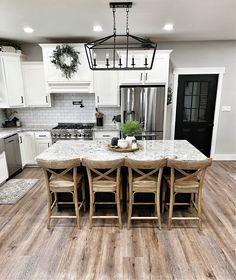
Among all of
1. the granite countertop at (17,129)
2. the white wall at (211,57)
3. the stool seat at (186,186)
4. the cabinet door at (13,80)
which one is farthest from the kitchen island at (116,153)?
the white wall at (211,57)

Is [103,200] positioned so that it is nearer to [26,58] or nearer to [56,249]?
[56,249]

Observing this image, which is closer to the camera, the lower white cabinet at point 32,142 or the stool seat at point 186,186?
the stool seat at point 186,186

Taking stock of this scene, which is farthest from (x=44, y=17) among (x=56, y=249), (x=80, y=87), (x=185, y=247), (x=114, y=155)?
(x=185, y=247)

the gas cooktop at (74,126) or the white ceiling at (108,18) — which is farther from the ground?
the white ceiling at (108,18)

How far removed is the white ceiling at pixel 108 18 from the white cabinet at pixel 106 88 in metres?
0.78

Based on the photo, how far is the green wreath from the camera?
4.16 metres

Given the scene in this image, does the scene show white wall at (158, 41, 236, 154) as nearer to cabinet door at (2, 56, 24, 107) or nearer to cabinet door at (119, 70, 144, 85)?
cabinet door at (119, 70, 144, 85)

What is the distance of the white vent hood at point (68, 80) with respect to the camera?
13.9ft

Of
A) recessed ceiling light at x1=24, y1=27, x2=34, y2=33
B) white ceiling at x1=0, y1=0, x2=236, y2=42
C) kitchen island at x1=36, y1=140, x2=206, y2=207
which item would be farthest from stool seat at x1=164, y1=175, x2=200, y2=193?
recessed ceiling light at x1=24, y1=27, x2=34, y2=33

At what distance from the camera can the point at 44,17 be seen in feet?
9.50

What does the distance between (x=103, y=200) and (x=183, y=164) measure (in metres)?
1.32

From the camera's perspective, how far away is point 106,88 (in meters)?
4.50

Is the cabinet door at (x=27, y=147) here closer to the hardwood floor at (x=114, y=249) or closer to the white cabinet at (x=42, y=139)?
the white cabinet at (x=42, y=139)

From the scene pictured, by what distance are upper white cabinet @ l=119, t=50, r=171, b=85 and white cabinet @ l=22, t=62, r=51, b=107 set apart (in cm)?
182
